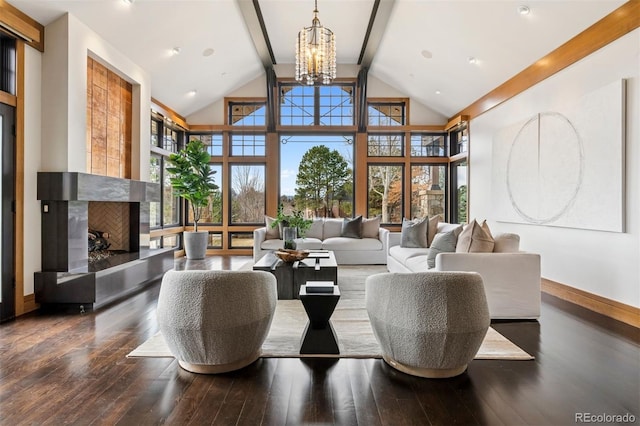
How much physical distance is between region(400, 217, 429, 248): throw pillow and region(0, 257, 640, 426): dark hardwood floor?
8.62 ft

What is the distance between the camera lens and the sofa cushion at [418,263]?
4210mm

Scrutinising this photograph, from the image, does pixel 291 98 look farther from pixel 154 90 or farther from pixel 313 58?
pixel 313 58

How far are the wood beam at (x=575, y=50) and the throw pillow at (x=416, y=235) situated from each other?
2.35 meters

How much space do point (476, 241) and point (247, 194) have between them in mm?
5793

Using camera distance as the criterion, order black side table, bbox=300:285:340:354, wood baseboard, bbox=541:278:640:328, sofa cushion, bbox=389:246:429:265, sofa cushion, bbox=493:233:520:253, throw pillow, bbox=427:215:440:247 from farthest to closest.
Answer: throw pillow, bbox=427:215:440:247 < sofa cushion, bbox=389:246:429:265 < sofa cushion, bbox=493:233:520:253 < wood baseboard, bbox=541:278:640:328 < black side table, bbox=300:285:340:354

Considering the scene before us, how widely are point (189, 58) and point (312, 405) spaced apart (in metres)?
5.88

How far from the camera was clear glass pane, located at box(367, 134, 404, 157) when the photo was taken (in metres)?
8.37

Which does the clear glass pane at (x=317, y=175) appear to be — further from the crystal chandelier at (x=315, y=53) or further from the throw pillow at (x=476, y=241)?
the throw pillow at (x=476, y=241)

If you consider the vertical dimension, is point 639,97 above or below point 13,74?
below

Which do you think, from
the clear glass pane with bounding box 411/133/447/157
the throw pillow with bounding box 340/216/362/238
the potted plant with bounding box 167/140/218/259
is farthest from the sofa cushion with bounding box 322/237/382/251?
the clear glass pane with bounding box 411/133/447/157

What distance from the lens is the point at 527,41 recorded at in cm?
463

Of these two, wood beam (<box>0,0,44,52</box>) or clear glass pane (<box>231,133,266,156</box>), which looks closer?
wood beam (<box>0,0,44,52</box>)

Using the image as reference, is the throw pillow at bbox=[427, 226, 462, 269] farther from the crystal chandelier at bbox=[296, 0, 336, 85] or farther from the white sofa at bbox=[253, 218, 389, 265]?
the crystal chandelier at bbox=[296, 0, 336, 85]

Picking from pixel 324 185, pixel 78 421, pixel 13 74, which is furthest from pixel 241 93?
pixel 78 421
